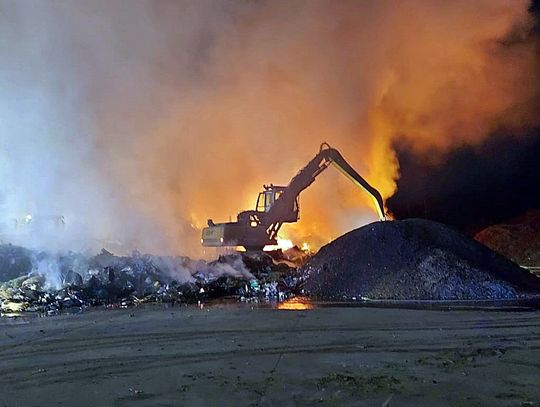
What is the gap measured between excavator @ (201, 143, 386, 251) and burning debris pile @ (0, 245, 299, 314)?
427 cm

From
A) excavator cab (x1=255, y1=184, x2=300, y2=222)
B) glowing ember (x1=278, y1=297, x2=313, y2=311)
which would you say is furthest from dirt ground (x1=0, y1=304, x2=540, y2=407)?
excavator cab (x1=255, y1=184, x2=300, y2=222)

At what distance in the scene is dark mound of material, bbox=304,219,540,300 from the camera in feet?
51.2

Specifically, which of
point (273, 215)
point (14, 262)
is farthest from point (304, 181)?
point (14, 262)

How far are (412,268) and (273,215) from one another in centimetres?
1046

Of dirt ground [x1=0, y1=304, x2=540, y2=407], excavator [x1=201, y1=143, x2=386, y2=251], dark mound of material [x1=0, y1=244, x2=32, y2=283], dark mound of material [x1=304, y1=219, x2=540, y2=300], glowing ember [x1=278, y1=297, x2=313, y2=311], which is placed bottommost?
dirt ground [x1=0, y1=304, x2=540, y2=407]

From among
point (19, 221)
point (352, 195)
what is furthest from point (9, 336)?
point (352, 195)

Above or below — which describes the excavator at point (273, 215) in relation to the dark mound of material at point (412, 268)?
above

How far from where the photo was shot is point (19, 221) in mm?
29391

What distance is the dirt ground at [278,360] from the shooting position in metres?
5.78

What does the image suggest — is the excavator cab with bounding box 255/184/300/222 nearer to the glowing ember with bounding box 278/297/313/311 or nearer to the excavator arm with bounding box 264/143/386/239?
the excavator arm with bounding box 264/143/386/239

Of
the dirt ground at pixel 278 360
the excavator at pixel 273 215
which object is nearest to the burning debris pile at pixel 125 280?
the dirt ground at pixel 278 360

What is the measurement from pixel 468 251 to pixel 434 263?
1.81 m

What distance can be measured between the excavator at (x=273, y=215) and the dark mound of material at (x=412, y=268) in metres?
6.80

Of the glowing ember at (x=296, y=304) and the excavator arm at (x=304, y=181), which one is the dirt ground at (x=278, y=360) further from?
the excavator arm at (x=304, y=181)
